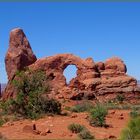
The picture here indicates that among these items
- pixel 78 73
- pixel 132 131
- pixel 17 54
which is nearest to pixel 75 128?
pixel 132 131

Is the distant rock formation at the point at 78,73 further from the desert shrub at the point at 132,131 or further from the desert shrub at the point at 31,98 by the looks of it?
the desert shrub at the point at 132,131

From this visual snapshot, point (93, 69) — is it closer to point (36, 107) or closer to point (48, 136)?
point (36, 107)

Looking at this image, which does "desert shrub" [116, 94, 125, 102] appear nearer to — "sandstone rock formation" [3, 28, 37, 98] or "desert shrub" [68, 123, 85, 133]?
"sandstone rock formation" [3, 28, 37, 98]

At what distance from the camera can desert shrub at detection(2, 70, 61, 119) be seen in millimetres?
22830

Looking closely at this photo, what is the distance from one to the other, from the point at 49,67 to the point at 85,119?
90.3 feet

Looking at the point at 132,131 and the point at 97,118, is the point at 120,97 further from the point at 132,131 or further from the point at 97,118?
the point at 132,131

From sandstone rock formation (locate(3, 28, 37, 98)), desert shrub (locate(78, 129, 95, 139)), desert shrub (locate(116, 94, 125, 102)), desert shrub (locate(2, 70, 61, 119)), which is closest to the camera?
desert shrub (locate(78, 129, 95, 139))

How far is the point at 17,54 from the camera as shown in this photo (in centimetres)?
4788

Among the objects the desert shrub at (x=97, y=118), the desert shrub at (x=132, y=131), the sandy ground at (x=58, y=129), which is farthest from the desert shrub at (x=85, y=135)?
the desert shrub at (x=132, y=131)

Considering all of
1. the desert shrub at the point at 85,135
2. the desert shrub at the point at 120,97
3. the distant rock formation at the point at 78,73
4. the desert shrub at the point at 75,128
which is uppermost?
the distant rock formation at the point at 78,73

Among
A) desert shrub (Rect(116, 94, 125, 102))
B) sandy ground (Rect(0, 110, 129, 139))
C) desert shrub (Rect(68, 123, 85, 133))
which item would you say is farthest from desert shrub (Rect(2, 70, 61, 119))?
desert shrub (Rect(116, 94, 125, 102))

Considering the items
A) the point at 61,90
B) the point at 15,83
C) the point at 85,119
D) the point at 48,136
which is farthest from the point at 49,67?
the point at 48,136

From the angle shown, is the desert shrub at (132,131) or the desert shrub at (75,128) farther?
the desert shrub at (75,128)

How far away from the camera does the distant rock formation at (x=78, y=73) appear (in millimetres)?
43344
